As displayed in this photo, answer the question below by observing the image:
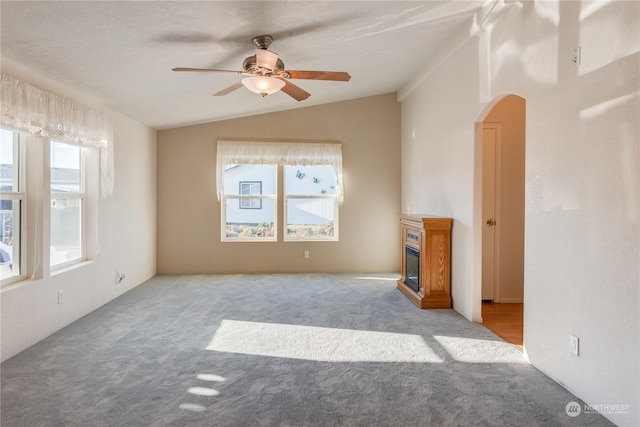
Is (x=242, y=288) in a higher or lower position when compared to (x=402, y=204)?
lower

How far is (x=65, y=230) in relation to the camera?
3.82 meters

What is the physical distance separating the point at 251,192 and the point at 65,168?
2.91 metres

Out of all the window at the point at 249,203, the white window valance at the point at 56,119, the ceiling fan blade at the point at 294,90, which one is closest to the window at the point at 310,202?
the window at the point at 249,203

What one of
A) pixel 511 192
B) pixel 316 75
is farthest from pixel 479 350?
pixel 316 75

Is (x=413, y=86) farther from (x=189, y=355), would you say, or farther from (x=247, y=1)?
(x=189, y=355)

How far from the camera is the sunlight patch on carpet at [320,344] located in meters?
2.90

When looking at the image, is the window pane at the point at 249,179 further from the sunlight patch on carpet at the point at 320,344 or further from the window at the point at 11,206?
the window at the point at 11,206

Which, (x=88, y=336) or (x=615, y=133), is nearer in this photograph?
(x=615, y=133)

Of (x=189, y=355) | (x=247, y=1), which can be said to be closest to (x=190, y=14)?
(x=247, y=1)

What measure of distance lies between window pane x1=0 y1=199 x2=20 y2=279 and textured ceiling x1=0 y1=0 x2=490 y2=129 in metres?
1.19

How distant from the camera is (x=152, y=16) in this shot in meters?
2.51

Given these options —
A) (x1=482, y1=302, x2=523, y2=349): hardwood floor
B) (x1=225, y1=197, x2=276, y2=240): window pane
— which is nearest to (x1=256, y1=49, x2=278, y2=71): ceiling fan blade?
(x1=482, y1=302, x2=523, y2=349): hardwood floor

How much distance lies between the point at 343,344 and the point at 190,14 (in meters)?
2.83

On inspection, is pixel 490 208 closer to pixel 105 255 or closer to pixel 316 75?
pixel 316 75
